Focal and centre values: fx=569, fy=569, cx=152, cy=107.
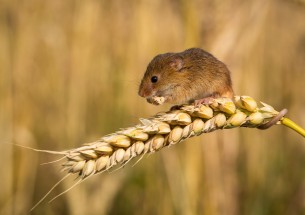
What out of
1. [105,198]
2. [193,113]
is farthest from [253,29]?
[193,113]

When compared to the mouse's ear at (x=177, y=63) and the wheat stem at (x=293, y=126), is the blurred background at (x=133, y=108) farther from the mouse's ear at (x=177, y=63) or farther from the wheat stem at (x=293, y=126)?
the wheat stem at (x=293, y=126)

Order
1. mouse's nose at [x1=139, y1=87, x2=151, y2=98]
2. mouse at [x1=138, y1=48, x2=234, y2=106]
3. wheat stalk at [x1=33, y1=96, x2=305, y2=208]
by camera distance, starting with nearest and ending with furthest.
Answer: wheat stalk at [x1=33, y1=96, x2=305, y2=208] < mouse at [x1=138, y1=48, x2=234, y2=106] < mouse's nose at [x1=139, y1=87, x2=151, y2=98]

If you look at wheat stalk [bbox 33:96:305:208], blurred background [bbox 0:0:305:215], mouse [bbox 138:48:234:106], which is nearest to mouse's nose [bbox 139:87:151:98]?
mouse [bbox 138:48:234:106]

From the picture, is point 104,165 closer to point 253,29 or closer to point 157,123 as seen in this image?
point 157,123

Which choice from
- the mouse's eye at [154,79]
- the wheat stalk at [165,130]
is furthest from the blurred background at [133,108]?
the wheat stalk at [165,130]

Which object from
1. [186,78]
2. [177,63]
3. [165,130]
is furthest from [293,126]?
[177,63]

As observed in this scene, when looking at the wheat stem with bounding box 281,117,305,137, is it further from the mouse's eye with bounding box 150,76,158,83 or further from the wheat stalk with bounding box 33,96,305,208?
the mouse's eye with bounding box 150,76,158,83

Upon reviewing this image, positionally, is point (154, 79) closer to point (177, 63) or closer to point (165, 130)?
point (177, 63)
